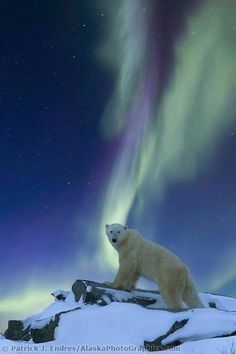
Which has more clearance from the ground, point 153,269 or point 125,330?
point 153,269

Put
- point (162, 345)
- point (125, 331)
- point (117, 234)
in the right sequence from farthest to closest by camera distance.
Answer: point (117, 234)
point (125, 331)
point (162, 345)

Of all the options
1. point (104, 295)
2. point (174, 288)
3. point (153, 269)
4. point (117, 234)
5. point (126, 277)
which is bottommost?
point (174, 288)

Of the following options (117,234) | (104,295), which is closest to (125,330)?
(104,295)

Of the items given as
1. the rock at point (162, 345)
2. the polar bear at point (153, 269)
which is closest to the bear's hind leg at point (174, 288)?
the polar bear at point (153, 269)

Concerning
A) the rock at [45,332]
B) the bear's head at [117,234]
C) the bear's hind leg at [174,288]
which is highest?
the bear's head at [117,234]

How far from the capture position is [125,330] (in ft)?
42.0

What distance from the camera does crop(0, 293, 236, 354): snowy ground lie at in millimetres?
12078

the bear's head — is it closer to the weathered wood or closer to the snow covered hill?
the weathered wood

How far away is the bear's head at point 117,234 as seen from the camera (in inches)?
678

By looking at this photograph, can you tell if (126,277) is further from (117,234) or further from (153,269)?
(117,234)

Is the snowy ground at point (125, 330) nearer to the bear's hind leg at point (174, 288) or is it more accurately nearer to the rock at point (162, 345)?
the rock at point (162, 345)

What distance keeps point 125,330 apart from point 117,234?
4.91 metres

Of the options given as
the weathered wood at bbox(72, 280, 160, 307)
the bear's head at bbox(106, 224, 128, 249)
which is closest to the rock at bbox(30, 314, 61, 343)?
the weathered wood at bbox(72, 280, 160, 307)

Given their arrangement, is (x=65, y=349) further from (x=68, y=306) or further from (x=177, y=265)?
(x=177, y=265)
